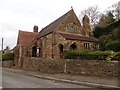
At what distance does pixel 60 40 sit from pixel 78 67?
39.5ft

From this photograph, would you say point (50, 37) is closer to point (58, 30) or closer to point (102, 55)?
point (58, 30)

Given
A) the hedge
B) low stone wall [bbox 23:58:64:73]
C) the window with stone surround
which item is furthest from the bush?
the hedge

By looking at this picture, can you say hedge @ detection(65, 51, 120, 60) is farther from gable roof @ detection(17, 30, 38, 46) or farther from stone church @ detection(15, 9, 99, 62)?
gable roof @ detection(17, 30, 38, 46)

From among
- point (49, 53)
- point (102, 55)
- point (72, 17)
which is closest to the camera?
point (102, 55)

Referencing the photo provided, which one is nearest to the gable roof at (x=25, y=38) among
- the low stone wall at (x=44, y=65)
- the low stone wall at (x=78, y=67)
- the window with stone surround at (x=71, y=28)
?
the window with stone surround at (x=71, y=28)

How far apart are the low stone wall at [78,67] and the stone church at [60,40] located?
17.0 feet

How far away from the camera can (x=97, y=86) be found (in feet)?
44.0

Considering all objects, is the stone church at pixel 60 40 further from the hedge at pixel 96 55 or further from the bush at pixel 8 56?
the hedge at pixel 96 55

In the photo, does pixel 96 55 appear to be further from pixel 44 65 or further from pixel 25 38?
pixel 25 38

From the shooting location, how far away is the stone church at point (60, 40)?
107ft

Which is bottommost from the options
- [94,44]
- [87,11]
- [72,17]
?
[94,44]

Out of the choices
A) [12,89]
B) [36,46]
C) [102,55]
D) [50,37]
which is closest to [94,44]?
[50,37]

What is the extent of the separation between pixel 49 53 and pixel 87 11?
2441cm

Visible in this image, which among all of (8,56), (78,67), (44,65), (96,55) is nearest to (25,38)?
(8,56)
